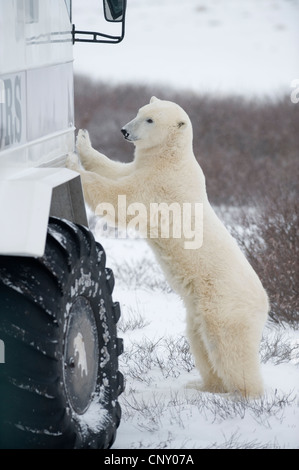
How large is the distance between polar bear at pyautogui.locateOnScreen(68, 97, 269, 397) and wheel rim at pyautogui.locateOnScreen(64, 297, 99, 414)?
81cm

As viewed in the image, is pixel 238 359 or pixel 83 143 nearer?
pixel 238 359

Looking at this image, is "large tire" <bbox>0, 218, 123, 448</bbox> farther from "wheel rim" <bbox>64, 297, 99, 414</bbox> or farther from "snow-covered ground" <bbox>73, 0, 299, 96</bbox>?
"snow-covered ground" <bbox>73, 0, 299, 96</bbox>

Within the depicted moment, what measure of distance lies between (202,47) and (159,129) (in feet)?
75.2

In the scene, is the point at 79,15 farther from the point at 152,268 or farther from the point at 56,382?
the point at 56,382

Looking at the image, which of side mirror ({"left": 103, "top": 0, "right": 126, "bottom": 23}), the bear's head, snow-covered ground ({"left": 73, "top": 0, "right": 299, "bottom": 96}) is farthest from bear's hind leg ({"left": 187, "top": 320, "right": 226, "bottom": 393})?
snow-covered ground ({"left": 73, "top": 0, "right": 299, "bottom": 96})

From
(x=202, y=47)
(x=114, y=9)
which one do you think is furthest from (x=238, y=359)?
(x=202, y=47)

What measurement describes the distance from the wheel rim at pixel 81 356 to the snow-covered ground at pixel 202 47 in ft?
43.8

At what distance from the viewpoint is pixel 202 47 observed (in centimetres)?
2562

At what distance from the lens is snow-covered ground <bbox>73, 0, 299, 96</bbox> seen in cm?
1973

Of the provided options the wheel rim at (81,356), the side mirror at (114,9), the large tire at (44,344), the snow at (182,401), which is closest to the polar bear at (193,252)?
the snow at (182,401)

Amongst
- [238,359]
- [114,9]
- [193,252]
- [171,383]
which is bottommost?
[171,383]

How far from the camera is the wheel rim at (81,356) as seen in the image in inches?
95.2

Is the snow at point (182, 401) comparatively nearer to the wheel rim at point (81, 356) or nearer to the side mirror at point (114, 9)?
the wheel rim at point (81, 356)

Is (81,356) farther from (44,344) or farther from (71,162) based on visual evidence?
(71,162)
